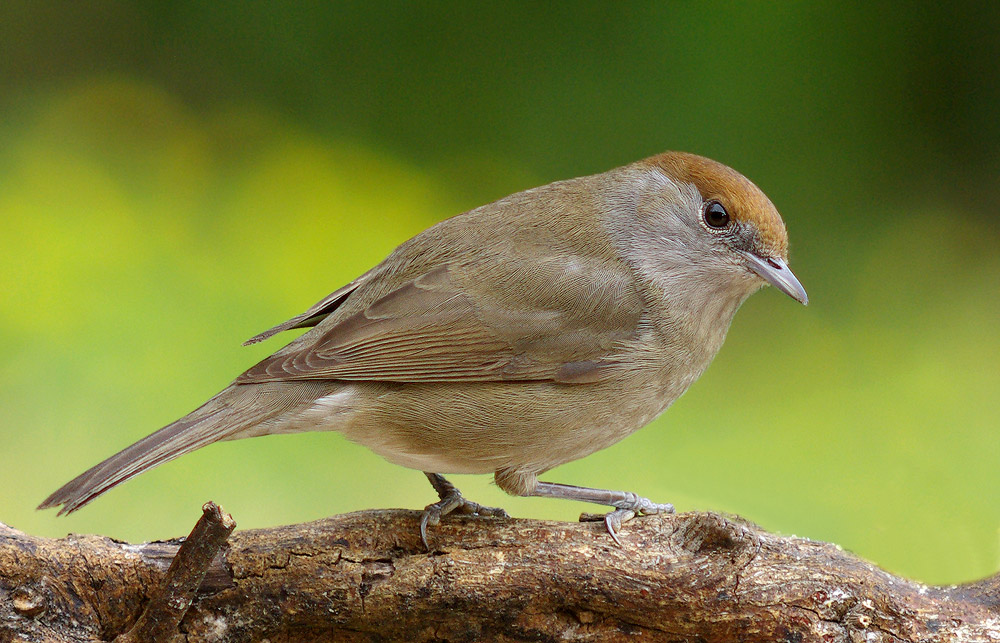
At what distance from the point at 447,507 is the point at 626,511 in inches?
21.8

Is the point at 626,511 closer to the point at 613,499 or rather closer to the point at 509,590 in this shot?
the point at 613,499

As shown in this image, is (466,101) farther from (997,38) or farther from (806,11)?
(997,38)

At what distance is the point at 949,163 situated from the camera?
509 centimetres

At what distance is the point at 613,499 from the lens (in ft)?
10.2

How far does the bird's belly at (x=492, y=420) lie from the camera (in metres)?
2.91

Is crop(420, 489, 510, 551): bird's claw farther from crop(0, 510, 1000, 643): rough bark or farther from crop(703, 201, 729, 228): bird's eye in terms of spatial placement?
crop(703, 201, 729, 228): bird's eye

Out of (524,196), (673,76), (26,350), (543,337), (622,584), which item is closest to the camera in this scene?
(622,584)

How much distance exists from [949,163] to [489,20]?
249cm

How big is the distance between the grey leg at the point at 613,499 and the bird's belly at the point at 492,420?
0.21 m

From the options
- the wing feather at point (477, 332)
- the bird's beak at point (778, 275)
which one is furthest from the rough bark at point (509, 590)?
the bird's beak at point (778, 275)

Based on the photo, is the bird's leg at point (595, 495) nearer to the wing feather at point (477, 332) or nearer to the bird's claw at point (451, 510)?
the bird's claw at point (451, 510)

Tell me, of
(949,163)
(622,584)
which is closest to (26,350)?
(622,584)

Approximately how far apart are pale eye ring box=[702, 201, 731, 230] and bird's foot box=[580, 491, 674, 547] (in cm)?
89

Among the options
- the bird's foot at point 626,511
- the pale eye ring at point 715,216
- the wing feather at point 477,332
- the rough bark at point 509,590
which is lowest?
the rough bark at point 509,590
